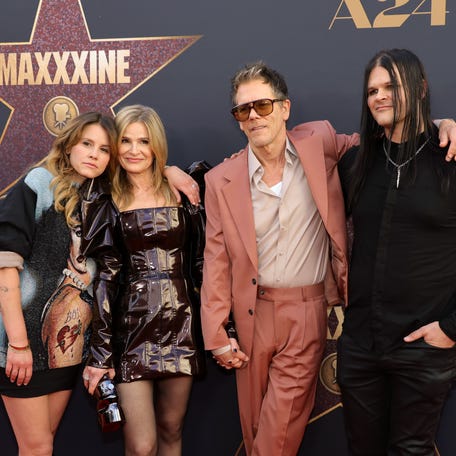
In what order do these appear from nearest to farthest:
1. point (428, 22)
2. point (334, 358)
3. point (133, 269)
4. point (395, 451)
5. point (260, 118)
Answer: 1. point (395, 451)
2. point (260, 118)
3. point (133, 269)
4. point (428, 22)
5. point (334, 358)

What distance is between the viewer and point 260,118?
255 cm

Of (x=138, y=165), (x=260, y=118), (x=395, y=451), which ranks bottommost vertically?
(x=395, y=451)

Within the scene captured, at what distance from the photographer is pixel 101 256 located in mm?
2711

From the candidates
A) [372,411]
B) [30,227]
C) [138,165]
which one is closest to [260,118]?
[138,165]

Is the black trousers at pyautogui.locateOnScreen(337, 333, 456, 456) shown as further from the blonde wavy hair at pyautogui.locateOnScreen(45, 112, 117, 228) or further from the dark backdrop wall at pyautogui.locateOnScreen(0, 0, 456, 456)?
the blonde wavy hair at pyautogui.locateOnScreen(45, 112, 117, 228)

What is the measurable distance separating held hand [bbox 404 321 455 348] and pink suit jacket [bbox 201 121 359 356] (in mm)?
411

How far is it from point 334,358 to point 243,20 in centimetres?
182

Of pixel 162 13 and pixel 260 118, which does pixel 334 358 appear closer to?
pixel 260 118

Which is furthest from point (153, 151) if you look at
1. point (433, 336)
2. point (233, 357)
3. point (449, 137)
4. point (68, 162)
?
point (433, 336)

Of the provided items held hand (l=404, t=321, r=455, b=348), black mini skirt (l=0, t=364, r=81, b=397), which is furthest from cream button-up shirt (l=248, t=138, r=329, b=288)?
black mini skirt (l=0, t=364, r=81, b=397)

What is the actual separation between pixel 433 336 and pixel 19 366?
1.63 metres

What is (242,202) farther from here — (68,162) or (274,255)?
(68,162)

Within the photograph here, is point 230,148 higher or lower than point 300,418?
higher

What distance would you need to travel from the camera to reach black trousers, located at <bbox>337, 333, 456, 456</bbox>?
7.30ft
